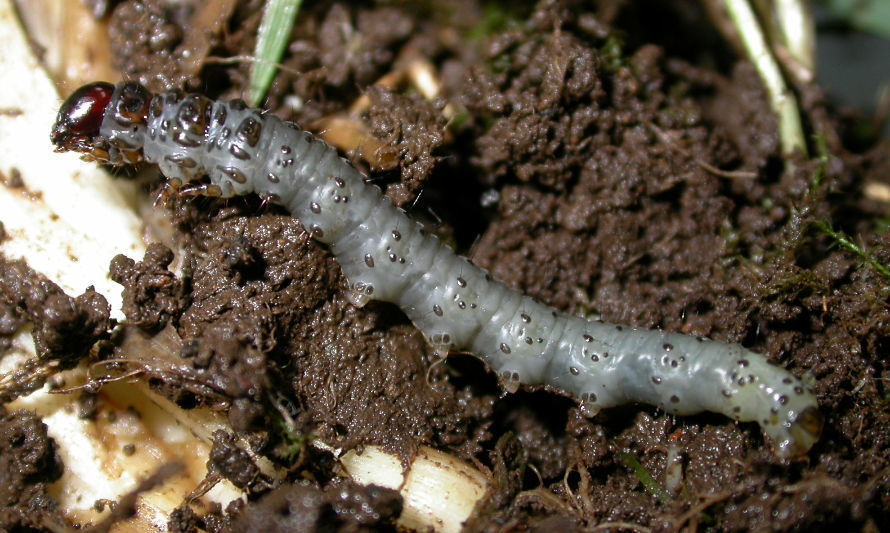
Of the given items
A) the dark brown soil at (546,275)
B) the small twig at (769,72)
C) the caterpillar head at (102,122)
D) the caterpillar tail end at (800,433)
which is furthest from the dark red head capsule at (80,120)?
the small twig at (769,72)

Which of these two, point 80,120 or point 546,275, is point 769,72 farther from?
point 80,120

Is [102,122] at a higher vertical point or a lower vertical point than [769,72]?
lower

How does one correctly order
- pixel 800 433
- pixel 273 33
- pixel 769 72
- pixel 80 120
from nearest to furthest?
→ pixel 800 433, pixel 80 120, pixel 273 33, pixel 769 72

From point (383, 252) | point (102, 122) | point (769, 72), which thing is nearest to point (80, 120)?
point (102, 122)

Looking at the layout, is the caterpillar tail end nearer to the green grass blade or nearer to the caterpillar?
the caterpillar

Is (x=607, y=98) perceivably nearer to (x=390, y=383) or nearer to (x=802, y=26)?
(x=802, y=26)

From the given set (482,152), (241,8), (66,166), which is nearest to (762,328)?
(482,152)
